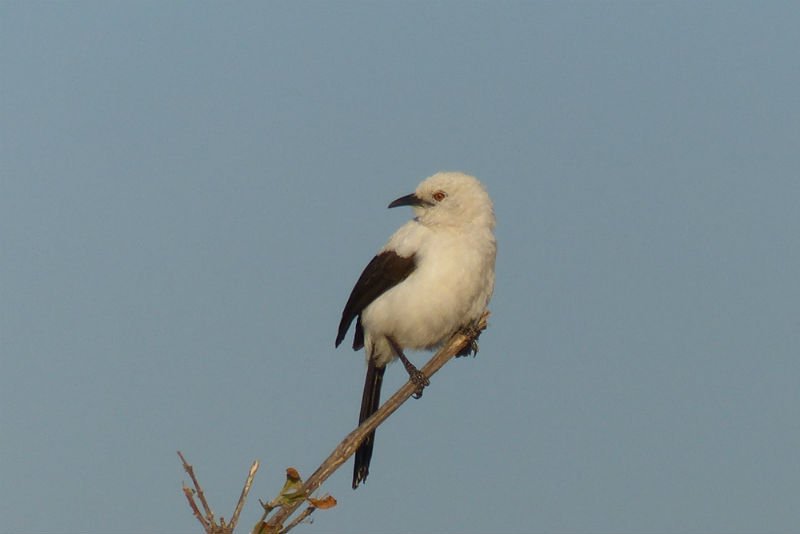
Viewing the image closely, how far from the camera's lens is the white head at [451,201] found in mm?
8914

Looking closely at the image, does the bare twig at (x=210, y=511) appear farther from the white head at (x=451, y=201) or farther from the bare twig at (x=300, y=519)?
the white head at (x=451, y=201)

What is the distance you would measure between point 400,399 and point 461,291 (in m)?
3.64

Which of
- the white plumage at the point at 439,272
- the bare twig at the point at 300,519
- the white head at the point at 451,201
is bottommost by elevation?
the bare twig at the point at 300,519

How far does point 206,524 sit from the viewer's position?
3.40 m

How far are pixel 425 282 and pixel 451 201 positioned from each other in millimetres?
872

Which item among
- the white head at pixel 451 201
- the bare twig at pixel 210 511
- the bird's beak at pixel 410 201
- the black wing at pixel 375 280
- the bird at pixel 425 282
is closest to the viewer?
the bare twig at pixel 210 511

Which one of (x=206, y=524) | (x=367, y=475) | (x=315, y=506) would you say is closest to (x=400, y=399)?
(x=315, y=506)

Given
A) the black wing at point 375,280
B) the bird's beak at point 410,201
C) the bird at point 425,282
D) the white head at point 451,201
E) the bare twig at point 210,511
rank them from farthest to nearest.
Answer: the bird's beak at point 410,201 < the white head at point 451,201 < the black wing at point 375,280 < the bird at point 425,282 < the bare twig at point 210,511

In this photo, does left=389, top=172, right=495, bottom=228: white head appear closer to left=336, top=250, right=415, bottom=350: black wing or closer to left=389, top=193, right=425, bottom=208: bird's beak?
left=389, top=193, right=425, bottom=208: bird's beak

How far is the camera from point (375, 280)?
29.1ft

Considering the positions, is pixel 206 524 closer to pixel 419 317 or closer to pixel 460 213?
pixel 419 317

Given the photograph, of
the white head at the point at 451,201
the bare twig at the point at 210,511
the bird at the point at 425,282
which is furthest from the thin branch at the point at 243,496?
the white head at the point at 451,201

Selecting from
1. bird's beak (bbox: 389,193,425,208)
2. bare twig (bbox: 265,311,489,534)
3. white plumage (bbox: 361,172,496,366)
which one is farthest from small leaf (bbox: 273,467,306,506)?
bird's beak (bbox: 389,193,425,208)

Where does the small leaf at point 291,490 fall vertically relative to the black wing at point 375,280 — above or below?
below
